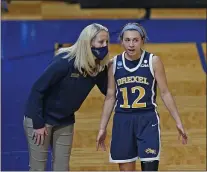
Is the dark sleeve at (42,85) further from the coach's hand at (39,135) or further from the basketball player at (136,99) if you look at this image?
the basketball player at (136,99)

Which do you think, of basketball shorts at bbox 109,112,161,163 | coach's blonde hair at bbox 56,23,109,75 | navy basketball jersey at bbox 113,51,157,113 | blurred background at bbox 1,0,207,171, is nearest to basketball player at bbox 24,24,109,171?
coach's blonde hair at bbox 56,23,109,75

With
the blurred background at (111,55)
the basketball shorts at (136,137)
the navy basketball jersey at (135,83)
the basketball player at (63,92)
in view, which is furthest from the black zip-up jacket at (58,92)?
the blurred background at (111,55)

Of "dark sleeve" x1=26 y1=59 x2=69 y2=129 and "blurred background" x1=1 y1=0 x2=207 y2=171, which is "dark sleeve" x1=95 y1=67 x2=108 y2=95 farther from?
"blurred background" x1=1 y1=0 x2=207 y2=171

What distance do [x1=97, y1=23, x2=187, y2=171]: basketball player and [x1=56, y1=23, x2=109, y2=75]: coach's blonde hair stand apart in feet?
0.52

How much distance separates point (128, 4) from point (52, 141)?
6124 mm

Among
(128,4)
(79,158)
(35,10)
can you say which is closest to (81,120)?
(79,158)

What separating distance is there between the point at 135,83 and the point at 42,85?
25.0 inches

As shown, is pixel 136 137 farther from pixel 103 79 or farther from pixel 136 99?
pixel 103 79

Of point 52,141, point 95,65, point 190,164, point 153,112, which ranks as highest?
point 95,65

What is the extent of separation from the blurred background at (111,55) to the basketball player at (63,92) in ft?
3.82

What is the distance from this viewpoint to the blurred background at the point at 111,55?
5.41 meters

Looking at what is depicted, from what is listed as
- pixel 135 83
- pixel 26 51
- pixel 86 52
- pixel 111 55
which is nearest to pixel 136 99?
pixel 135 83

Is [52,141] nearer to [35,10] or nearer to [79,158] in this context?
[79,158]

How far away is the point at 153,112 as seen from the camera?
3643mm
